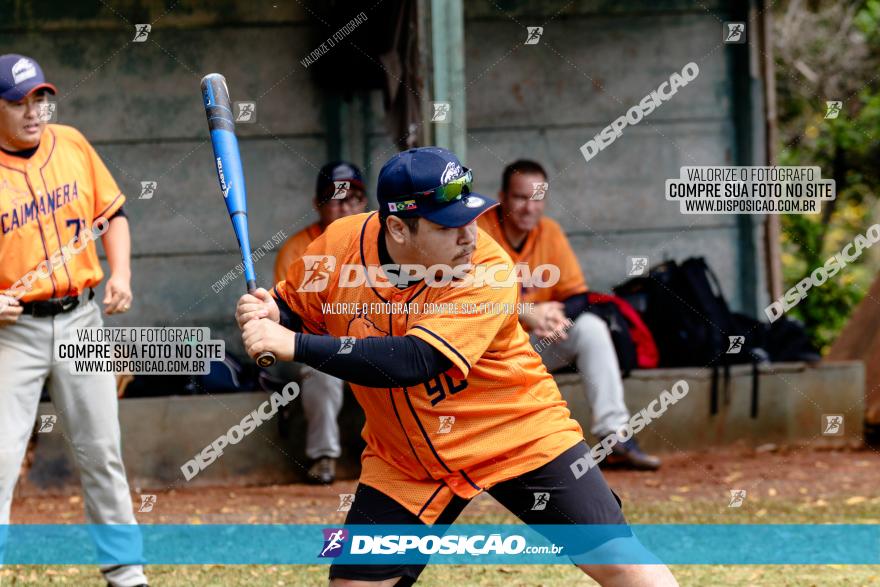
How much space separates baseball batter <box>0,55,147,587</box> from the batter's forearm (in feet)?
0.33

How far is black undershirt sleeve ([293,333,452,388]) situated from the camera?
10.7 ft

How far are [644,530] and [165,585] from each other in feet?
6.81

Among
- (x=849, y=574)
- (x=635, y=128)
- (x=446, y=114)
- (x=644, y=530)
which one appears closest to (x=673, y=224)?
(x=635, y=128)

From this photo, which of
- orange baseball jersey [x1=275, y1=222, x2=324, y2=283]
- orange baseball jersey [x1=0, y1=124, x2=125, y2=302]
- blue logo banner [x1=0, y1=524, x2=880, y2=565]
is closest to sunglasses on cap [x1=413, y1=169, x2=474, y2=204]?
blue logo banner [x1=0, y1=524, x2=880, y2=565]

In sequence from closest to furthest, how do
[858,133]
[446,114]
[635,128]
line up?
[446,114] < [635,128] < [858,133]

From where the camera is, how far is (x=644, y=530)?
5.78 meters

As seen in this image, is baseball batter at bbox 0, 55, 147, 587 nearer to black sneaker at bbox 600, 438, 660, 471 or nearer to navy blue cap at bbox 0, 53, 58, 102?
navy blue cap at bbox 0, 53, 58, 102

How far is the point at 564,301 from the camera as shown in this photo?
7.14m

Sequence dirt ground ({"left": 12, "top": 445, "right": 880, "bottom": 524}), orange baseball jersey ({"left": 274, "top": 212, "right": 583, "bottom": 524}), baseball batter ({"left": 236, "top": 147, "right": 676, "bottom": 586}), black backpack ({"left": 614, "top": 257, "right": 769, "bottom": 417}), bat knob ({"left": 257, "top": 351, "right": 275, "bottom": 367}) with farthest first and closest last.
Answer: black backpack ({"left": 614, "top": 257, "right": 769, "bottom": 417}) → dirt ground ({"left": 12, "top": 445, "right": 880, "bottom": 524}) → orange baseball jersey ({"left": 274, "top": 212, "right": 583, "bottom": 524}) → baseball batter ({"left": 236, "top": 147, "right": 676, "bottom": 586}) → bat knob ({"left": 257, "top": 351, "right": 275, "bottom": 367})

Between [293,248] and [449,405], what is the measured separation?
383 cm

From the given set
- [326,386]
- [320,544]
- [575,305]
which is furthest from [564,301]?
[320,544]

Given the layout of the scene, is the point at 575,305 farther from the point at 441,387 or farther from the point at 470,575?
the point at 441,387

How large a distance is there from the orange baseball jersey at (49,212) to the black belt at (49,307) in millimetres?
20

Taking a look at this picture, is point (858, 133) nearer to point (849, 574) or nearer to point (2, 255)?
point (849, 574)
